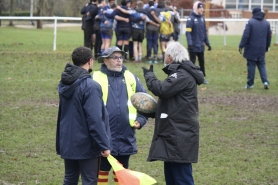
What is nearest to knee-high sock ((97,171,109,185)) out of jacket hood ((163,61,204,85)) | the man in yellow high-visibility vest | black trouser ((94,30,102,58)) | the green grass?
the man in yellow high-visibility vest

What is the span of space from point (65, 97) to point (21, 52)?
16.6m

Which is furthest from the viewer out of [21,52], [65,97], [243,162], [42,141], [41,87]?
[21,52]

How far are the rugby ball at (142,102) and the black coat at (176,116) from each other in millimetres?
144

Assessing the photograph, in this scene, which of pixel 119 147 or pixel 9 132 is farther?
pixel 9 132

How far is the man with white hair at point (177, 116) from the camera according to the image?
21.7ft

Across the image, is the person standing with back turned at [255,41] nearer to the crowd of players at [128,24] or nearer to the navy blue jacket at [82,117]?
the crowd of players at [128,24]

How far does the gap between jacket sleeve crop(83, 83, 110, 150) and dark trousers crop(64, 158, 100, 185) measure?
0.84 feet

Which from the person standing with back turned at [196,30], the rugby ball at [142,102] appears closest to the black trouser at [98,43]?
the person standing with back turned at [196,30]

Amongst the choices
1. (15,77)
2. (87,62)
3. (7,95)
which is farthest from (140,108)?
(15,77)

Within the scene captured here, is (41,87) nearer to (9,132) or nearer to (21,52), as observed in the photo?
(9,132)

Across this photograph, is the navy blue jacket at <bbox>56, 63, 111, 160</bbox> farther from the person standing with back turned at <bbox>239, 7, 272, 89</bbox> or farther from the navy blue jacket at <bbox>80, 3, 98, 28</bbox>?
the navy blue jacket at <bbox>80, 3, 98, 28</bbox>

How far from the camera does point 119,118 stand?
22.7ft

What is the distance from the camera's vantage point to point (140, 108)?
6.82 m

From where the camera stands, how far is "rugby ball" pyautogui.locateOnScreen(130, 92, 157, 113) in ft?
22.2
